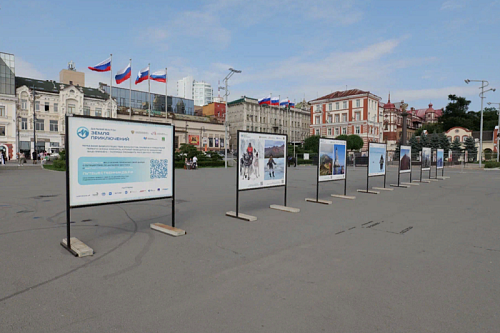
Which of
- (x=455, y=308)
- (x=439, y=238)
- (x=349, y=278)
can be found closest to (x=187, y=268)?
(x=349, y=278)

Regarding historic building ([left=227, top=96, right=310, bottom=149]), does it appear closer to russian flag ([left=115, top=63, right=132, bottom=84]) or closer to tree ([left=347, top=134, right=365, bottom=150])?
tree ([left=347, top=134, right=365, bottom=150])

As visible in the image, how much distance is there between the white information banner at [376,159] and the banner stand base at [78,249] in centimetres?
1225

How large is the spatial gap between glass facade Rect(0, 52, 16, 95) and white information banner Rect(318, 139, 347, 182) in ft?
203


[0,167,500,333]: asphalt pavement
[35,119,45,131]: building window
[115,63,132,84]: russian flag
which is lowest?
[0,167,500,333]: asphalt pavement

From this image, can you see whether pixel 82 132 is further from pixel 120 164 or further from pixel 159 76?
pixel 159 76

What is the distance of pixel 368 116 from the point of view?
8131cm

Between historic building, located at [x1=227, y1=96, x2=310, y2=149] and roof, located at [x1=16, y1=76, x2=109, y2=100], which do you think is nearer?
roof, located at [x1=16, y1=76, x2=109, y2=100]

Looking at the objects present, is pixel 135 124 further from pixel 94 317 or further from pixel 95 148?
pixel 94 317

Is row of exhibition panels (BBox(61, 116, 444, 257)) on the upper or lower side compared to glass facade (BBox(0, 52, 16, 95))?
lower

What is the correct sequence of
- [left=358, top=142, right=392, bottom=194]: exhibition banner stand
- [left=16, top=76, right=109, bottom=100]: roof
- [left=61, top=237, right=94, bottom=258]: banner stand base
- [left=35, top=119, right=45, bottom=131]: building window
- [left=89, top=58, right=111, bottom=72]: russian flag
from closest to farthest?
[left=61, top=237, right=94, bottom=258]: banner stand base < [left=358, top=142, right=392, bottom=194]: exhibition banner stand < [left=89, top=58, right=111, bottom=72]: russian flag < [left=35, top=119, right=45, bottom=131]: building window < [left=16, top=76, right=109, bottom=100]: roof

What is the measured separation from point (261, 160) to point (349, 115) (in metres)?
79.9

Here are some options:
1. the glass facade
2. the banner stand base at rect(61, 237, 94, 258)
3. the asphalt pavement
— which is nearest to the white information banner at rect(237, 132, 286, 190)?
the asphalt pavement

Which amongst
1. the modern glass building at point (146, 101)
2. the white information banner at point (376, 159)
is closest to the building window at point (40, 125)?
the modern glass building at point (146, 101)

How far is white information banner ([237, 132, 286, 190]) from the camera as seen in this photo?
870 cm
